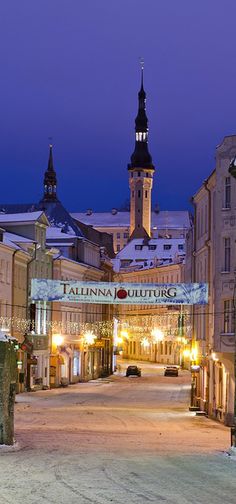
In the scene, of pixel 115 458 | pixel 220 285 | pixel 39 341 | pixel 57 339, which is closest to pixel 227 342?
pixel 220 285

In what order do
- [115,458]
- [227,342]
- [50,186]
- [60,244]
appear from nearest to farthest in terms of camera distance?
[115,458], [227,342], [60,244], [50,186]

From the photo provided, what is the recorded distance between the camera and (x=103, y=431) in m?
38.1

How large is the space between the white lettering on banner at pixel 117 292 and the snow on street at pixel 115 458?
211 inches

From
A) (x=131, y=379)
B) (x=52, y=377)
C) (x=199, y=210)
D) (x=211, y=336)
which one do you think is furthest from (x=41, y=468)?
(x=131, y=379)

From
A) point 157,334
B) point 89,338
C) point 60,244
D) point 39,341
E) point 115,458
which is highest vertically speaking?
point 60,244

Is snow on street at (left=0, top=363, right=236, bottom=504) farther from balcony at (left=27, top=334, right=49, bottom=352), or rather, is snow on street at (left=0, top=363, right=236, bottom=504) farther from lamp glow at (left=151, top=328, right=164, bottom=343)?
lamp glow at (left=151, top=328, right=164, bottom=343)

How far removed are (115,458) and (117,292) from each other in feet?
68.5

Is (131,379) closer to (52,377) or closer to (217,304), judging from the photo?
(52,377)

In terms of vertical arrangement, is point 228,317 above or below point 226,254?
below

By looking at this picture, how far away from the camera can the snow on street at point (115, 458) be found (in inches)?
751

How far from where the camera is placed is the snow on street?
19078 mm

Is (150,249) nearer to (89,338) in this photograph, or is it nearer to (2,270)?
(89,338)

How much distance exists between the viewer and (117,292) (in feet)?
152

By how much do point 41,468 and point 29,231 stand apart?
54.9 metres
